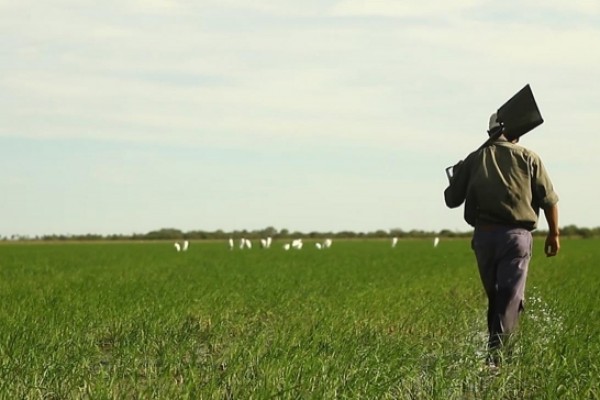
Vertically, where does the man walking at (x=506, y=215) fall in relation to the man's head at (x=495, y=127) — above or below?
below

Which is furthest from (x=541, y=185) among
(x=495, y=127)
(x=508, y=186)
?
(x=495, y=127)

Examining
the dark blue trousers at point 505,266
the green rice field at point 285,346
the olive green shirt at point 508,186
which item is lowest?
the green rice field at point 285,346

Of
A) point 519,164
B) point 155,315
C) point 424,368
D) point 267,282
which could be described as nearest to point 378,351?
point 424,368

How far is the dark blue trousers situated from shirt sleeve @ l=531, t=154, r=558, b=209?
0.24 m

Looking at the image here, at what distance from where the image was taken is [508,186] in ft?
20.7

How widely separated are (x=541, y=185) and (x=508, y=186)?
254 millimetres

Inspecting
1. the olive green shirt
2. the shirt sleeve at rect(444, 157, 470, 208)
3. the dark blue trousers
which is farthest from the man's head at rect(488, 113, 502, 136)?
the dark blue trousers

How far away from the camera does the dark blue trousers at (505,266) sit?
249 inches

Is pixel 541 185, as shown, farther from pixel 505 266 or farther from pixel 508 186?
pixel 505 266

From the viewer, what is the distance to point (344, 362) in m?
5.38

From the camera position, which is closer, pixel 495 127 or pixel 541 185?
pixel 541 185

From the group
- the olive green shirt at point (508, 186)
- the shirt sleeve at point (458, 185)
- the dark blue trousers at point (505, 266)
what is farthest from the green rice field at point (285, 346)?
the shirt sleeve at point (458, 185)

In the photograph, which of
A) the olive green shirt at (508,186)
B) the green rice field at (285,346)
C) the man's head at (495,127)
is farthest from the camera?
the man's head at (495,127)

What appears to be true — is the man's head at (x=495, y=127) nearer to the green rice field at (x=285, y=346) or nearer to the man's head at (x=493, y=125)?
the man's head at (x=493, y=125)
